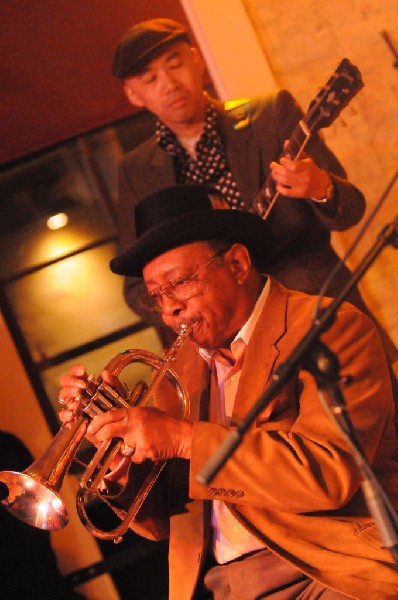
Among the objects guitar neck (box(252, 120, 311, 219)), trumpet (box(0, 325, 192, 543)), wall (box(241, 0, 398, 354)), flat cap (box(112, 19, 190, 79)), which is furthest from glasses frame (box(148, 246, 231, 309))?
wall (box(241, 0, 398, 354))

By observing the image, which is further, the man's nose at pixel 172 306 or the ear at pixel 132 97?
the ear at pixel 132 97

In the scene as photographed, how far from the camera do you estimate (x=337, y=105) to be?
2979 millimetres

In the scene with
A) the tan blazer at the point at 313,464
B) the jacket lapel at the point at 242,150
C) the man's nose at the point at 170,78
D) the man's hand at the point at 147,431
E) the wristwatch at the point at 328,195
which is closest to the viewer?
the tan blazer at the point at 313,464

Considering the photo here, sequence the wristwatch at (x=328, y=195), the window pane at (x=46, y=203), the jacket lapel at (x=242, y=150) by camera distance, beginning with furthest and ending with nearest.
Result: 1. the window pane at (x=46, y=203)
2. the jacket lapel at (x=242, y=150)
3. the wristwatch at (x=328, y=195)

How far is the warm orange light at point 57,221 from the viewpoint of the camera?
4.23 metres

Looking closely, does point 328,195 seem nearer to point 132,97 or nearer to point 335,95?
point 335,95

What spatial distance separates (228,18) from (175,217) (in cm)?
→ 183

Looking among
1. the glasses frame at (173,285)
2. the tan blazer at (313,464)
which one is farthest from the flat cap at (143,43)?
the tan blazer at (313,464)

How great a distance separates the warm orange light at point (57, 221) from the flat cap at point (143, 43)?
938 mm

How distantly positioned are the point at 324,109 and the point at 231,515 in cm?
173

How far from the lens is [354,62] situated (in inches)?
156

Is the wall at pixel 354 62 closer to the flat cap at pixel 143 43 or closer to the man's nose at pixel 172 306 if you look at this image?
the flat cap at pixel 143 43

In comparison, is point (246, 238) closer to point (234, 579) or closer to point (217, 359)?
point (217, 359)

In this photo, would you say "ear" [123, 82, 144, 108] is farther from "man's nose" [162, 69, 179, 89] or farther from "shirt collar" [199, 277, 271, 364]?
"shirt collar" [199, 277, 271, 364]
